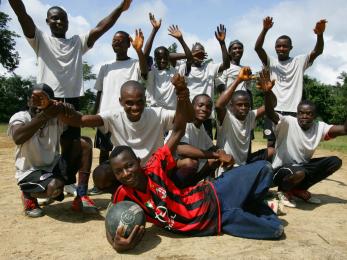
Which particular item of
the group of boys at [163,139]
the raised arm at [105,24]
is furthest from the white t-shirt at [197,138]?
the raised arm at [105,24]

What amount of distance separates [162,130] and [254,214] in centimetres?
133

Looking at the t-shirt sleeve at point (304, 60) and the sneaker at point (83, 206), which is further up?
the t-shirt sleeve at point (304, 60)

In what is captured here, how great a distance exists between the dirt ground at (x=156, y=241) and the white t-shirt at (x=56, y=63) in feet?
4.78

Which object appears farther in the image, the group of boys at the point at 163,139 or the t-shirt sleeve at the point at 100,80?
the t-shirt sleeve at the point at 100,80

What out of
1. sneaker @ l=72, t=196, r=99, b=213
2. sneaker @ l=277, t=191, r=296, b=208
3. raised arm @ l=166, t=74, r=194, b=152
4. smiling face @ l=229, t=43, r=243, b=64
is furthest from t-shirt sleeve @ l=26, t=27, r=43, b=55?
sneaker @ l=277, t=191, r=296, b=208

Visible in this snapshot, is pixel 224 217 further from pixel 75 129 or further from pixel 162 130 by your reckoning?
pixel 75 129

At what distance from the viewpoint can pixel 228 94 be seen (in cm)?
474

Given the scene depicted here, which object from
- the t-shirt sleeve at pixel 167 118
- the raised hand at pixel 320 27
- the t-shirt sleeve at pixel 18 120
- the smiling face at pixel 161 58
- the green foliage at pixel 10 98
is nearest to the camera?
the t-shirt sleeve at pixel 18 120

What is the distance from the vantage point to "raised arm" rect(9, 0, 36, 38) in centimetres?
422

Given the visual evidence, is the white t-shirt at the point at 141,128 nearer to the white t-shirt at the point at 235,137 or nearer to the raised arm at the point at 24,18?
the white t-shirt at the point at 235,137

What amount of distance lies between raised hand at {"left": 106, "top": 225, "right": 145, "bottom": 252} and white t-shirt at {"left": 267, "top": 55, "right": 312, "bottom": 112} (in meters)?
3.52

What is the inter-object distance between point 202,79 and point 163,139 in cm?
209

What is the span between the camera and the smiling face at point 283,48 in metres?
5.82

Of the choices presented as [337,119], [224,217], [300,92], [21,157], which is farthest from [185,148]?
[337,119]
